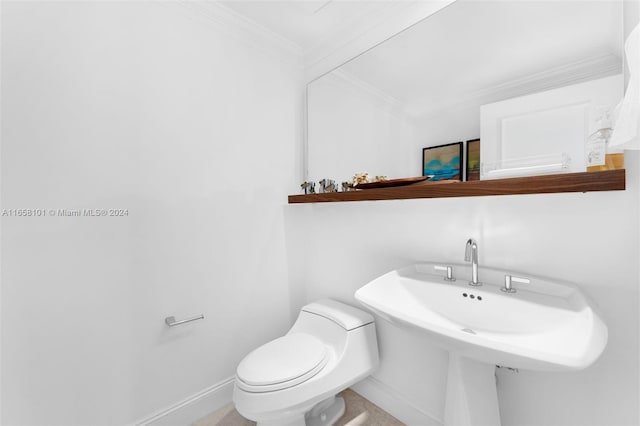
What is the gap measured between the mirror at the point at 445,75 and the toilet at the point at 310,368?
80 cm

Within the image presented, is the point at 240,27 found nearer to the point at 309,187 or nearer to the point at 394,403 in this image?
the point at 309,187

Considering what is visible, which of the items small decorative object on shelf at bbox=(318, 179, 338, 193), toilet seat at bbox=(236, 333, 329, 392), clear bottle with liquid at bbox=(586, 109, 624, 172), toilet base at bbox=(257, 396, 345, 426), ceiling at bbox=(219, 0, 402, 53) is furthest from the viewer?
small decorative object on shelf at bbox=(318, 179, 338, 193)

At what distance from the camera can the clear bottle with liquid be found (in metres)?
0.78

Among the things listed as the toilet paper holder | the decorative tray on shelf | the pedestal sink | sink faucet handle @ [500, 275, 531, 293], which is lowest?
the toilet paper holder

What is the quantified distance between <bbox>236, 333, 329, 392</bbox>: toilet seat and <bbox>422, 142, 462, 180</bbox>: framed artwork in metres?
0.97

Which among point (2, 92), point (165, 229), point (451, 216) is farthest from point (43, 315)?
point (451, 216)

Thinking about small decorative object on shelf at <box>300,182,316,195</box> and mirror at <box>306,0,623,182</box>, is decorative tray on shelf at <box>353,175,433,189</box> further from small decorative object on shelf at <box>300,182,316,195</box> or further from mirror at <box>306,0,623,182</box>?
small decorative object on shelf at <box>300,182,316,195</box>

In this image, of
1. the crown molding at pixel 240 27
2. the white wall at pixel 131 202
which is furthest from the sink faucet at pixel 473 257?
the crown molding at pixel 240 27

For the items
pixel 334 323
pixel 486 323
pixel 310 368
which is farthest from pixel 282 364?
pixel 486 323

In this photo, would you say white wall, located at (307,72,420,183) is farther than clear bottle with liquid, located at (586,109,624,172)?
Yes

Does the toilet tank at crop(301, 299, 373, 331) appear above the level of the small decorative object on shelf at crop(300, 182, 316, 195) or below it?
below

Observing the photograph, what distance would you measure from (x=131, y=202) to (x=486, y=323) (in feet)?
5.03

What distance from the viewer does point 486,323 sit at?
3.27ft

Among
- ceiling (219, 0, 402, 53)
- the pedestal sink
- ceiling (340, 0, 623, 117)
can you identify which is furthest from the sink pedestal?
ceiling (219, 0, 402, 53)
